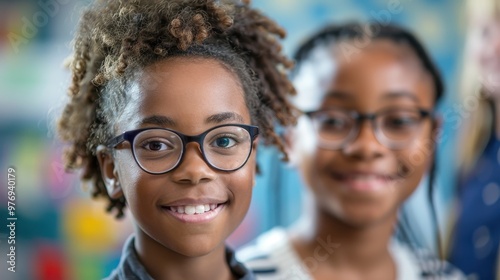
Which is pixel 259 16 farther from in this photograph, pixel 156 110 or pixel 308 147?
pixel 308 147

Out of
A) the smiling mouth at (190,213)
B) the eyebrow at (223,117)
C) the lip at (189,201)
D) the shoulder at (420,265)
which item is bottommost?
the shoulder at (420,265)

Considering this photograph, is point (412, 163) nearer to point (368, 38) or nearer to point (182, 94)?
point (368, 38)

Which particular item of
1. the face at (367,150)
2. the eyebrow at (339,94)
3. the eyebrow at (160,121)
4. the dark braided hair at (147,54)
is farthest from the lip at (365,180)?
the eyebrow at (160,121)

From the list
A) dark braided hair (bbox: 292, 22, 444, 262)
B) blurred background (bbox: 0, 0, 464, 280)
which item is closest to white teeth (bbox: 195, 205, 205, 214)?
blurred background (bbox: 0, 0, 464, 280)

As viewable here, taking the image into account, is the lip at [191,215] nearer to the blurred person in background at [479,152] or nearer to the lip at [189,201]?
the lip at [189,201]

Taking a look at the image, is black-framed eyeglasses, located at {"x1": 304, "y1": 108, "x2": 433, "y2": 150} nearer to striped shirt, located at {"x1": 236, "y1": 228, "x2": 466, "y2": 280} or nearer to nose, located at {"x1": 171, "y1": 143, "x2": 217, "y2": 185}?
striped shirt, located at {"x1": 236, "y1": 228, "x2": 466, "y2": 280}

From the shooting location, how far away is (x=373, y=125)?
3.81 ft

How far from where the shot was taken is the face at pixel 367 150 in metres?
1.17

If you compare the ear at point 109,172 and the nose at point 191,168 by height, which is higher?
the ear at point 109,172

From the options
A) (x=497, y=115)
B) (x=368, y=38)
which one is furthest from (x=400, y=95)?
(x=497, y=115)

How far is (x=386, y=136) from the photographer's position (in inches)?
46.4

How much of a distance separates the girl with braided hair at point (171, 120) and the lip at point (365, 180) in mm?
345

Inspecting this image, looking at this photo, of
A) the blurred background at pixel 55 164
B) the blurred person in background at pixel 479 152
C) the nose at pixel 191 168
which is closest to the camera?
the nose at pixel 191 168

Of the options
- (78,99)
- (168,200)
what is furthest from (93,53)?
(168,200)
